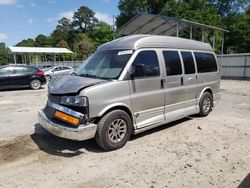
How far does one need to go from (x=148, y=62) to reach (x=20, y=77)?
1140 cm

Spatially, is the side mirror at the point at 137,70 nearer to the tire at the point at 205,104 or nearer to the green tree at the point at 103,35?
the tire at the point at 205,104

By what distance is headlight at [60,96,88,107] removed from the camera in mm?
4062

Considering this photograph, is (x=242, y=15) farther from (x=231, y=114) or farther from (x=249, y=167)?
(x=249, y=167)

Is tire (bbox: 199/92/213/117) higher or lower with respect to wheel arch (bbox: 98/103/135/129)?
lower

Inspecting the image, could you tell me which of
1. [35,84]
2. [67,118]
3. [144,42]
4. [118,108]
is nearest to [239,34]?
[35,84]

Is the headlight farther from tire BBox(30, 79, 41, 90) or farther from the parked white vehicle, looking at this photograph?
the parked white vehicle

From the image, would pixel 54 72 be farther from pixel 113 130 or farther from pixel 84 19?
pixel 84 19

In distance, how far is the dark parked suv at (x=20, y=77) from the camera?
13.6m

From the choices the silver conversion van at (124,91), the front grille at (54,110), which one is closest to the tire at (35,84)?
the silver conversion van at (124,91)

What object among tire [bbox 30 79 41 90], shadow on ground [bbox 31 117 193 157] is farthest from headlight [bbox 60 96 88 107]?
tire [bbox 30 79 41 90]

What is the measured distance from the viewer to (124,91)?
4578 millimetres

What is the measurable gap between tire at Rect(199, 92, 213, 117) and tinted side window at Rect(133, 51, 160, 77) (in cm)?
224

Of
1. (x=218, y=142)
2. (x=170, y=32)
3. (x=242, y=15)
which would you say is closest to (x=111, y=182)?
(x=218, y=142)

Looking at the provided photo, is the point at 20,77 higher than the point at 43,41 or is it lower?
lower
